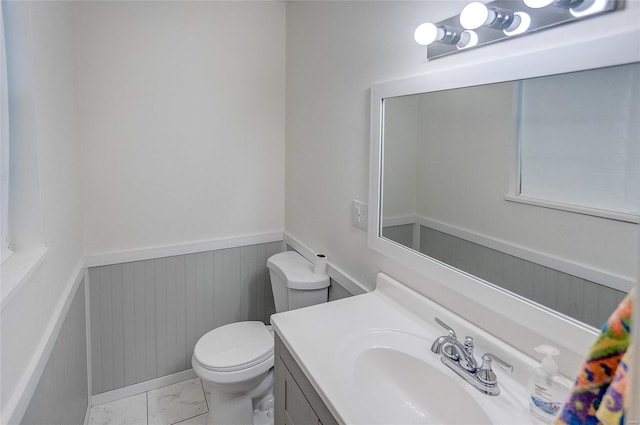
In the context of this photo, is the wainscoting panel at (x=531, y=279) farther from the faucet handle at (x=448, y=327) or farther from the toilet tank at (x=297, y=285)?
the toilet tank at (x=297, y=285)

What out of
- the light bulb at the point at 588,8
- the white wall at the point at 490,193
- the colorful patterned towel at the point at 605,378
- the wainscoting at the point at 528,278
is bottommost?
the wainscoting at the point at 528,278

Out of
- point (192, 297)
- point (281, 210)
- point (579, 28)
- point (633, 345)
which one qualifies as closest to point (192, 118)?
point (281, 210)

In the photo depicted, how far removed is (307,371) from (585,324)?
2.27ft

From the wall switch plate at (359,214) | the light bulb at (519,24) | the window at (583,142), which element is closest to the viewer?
the window at (583,142)

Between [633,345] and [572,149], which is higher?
[572,149]

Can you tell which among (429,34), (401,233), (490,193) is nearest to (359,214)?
(401,233)

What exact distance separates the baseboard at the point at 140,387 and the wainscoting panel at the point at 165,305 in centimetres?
3

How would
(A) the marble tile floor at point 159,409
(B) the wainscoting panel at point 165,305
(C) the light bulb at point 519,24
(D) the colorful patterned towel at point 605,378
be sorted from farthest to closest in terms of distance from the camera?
1. (B) the wainscoting panel at point 165,305
2. (A) the marble tile floor at point 159,409
3. (C) the light bulb at point 519,24
4. (D) the colorful patterned towel at point 605,378

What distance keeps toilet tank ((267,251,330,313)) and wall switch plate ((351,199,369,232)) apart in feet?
1.28

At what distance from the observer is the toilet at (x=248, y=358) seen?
5.66ft

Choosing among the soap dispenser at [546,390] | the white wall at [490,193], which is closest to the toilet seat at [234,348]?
the white wall at [490,193]

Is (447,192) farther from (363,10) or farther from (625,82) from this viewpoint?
(363,10)

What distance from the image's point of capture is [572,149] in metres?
0.85

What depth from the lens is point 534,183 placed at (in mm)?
945
